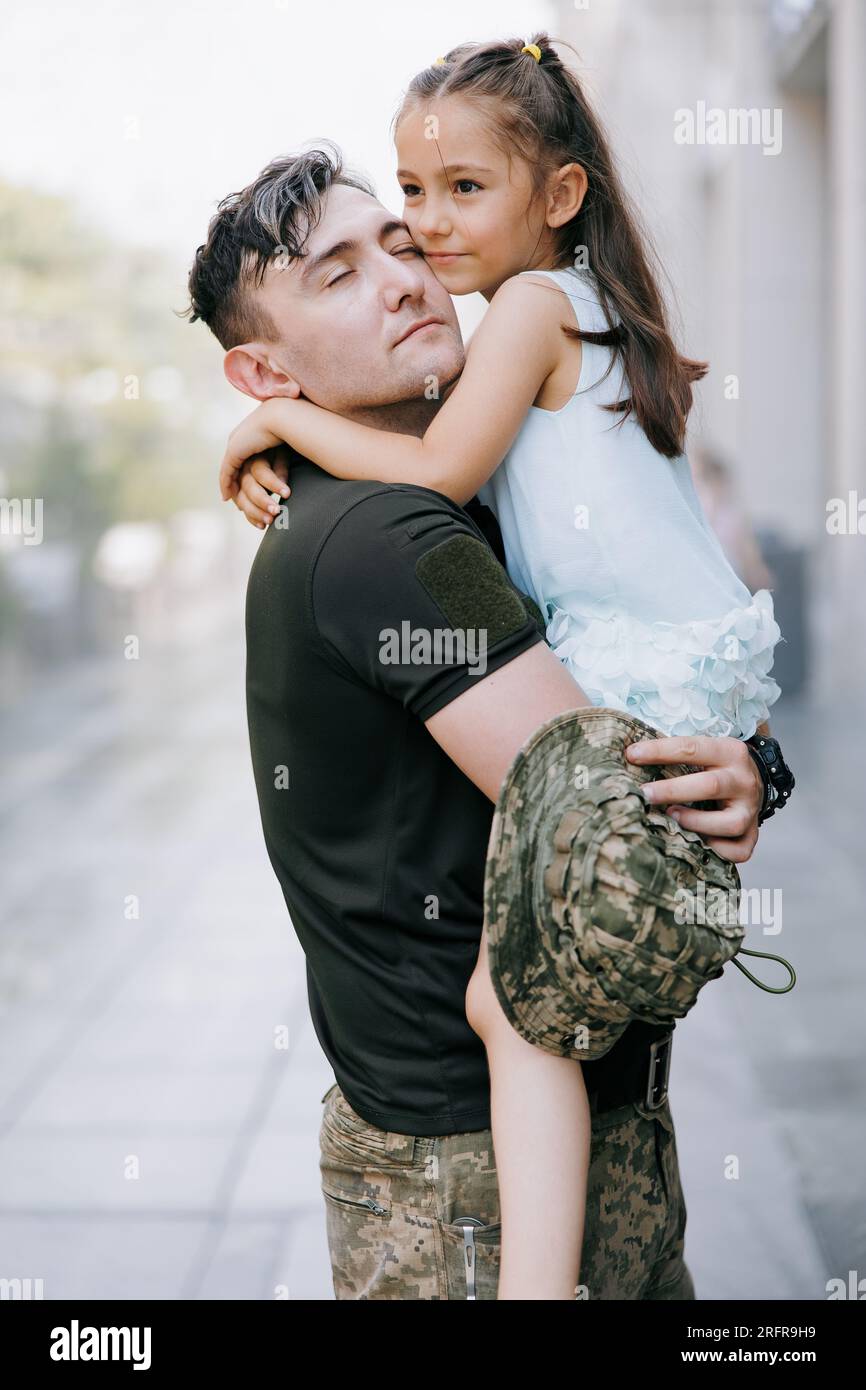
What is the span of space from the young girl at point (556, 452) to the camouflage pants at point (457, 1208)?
0.40 feet

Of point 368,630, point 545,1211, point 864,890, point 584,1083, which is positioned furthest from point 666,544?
point 864,890

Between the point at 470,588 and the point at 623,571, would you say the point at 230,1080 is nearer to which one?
the point at 623,571

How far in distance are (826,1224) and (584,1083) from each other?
9.22ft

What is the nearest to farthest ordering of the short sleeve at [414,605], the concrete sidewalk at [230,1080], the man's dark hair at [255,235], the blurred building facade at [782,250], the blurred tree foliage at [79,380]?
the short sleeve at [414,605] → the man's dark hair at [255,235] → the concrete sidewalk at [230,1080] → the blurred building facade at [782,250] → the blurred tree foliage at [79,380]

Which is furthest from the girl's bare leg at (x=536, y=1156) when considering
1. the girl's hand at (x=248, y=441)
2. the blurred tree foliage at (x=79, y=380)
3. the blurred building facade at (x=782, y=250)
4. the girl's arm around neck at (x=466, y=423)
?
the blurred tree foliage at (x=79, y=380)

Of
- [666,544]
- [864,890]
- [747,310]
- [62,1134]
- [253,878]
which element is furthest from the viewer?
A: [747,310]

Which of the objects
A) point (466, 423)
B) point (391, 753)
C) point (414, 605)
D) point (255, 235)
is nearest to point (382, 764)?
point (391, 753)

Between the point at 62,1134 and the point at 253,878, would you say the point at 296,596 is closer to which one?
the point at 62,1134

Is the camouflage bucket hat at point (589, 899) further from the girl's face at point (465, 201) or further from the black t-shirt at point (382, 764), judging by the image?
the girl's face at point (465, 201)

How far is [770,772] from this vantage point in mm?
1952

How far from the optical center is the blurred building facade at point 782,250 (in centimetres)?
1060

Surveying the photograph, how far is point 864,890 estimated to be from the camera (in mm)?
6988

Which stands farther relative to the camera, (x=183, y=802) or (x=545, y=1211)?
(x=183, y=802)

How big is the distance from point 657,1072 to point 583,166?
4.66 ft
